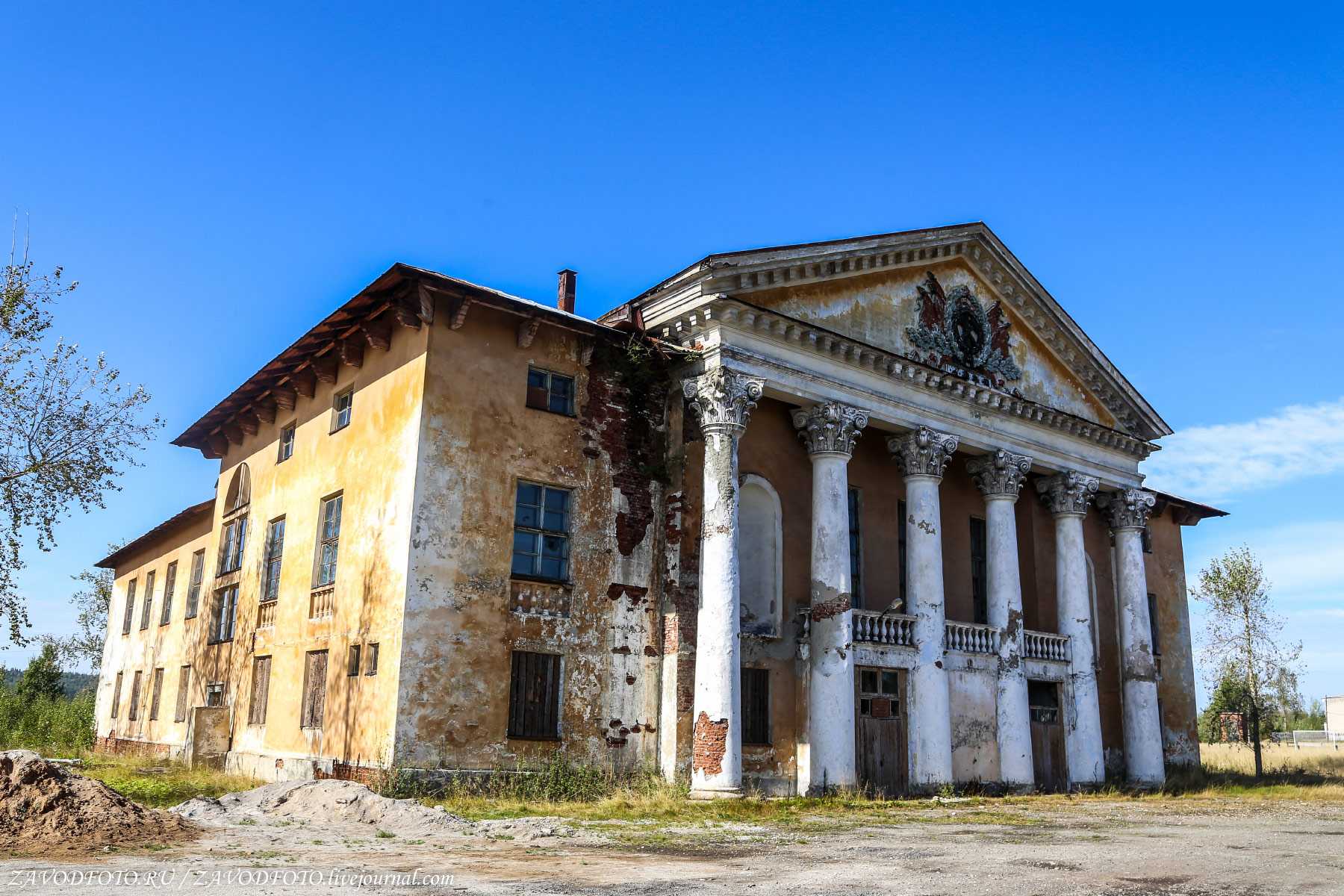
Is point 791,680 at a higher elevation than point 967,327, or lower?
lower

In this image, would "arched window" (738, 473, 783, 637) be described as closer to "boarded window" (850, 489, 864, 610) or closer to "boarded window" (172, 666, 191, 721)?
"boarded window" (850, 489, 864, 610)

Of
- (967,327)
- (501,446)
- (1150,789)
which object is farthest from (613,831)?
(1150,789)

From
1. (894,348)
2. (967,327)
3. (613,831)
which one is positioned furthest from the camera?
(967,327)

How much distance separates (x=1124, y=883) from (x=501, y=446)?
11505mm

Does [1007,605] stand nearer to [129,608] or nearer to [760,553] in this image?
[760,553]

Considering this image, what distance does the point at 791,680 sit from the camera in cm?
1961

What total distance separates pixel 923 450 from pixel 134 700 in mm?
24088

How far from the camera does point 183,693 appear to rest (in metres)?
26.5

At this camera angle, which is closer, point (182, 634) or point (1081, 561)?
Answer: point (1081, 561)

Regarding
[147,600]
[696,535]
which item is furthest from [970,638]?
[147,600]

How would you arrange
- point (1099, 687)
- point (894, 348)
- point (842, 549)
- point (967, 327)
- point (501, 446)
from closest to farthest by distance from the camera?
point (501, 446) → point (842, 549) → point (894, 348) → point (967, 327) → point (1099, 687)

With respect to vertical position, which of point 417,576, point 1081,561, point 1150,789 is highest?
point 1081,561

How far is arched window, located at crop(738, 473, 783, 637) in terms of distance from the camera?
1989cm

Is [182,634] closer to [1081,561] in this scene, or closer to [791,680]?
[791,680]
